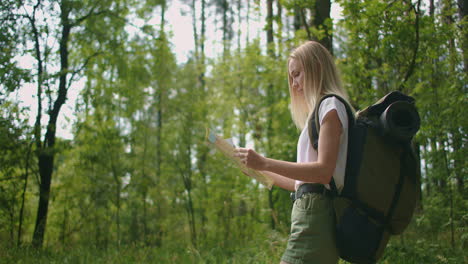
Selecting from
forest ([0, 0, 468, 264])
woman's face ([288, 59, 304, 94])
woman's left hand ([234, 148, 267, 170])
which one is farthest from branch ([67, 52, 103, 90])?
woman's left hand ([234, 148, 267, 170])

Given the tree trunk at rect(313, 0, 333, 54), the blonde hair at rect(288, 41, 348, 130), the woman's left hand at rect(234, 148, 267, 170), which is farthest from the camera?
the tree trunk at rect(313, 0, 333, 54)

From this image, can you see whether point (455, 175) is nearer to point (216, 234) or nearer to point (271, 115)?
point (271, 115)

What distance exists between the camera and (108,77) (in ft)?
30.3

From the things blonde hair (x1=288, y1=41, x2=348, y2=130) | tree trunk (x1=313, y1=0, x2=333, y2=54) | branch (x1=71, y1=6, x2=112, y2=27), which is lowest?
blonde hair (x1=288, y1=41, x2=348, y2=130)

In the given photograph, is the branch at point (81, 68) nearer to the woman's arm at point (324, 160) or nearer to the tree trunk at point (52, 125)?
the tree trunk at point (52, 125)

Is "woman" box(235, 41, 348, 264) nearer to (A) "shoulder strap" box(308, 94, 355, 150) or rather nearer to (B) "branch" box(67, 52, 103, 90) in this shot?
(A) "shoulder strap" box(308, 94, 355, 150)

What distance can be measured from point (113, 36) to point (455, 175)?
6548 millimetres

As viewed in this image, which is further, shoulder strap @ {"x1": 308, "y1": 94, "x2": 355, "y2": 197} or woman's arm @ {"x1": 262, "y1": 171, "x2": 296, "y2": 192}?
woman's arm @ {"x1": 262, "y1": 171, "x2": 296, "y2": 192}

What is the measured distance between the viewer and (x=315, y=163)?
5.54 ft

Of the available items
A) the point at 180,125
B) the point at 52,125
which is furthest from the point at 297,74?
the point at 180,125

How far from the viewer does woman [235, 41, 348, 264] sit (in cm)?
169

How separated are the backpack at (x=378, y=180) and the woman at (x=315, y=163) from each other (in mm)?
54

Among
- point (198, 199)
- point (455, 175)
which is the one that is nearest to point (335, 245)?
point (455, 175)

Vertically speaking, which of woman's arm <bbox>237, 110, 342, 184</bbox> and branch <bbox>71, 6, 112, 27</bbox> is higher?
branch <bbox>71, 6, 112, 27</bbox>
